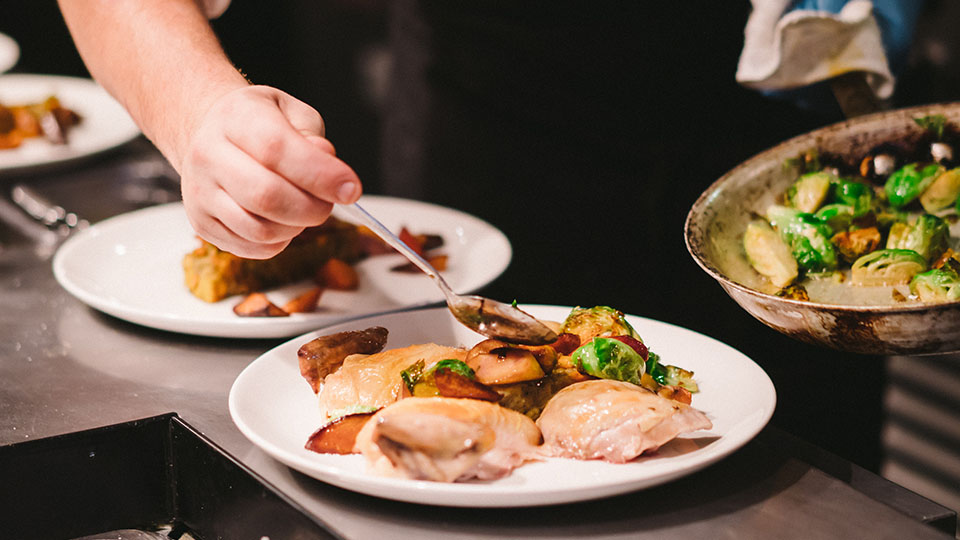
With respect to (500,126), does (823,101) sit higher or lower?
higher

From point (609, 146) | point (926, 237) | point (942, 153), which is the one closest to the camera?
point (926, 237)

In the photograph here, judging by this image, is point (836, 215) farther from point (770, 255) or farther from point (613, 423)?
point (613, 423)

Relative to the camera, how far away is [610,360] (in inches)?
55.1

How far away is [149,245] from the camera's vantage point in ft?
7.88

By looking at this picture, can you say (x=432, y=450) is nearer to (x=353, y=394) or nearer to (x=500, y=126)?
(x=353, y=394)

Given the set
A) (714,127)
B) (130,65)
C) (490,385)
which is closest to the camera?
(490,385)

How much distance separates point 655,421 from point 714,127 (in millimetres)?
1575

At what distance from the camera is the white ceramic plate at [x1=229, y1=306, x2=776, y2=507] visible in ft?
3.91

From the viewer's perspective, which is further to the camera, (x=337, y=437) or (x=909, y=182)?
(x=909, y=182)

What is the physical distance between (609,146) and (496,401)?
59.4 inches

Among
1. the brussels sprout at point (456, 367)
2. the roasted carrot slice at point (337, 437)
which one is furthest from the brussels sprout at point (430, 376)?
the roasted carrot slice at point (337, 437)

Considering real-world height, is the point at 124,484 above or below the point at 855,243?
below

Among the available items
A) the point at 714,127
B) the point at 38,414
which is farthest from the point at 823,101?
the point at 38,414

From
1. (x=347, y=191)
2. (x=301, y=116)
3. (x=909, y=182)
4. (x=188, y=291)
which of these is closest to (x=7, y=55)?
(x=188, y=291)
